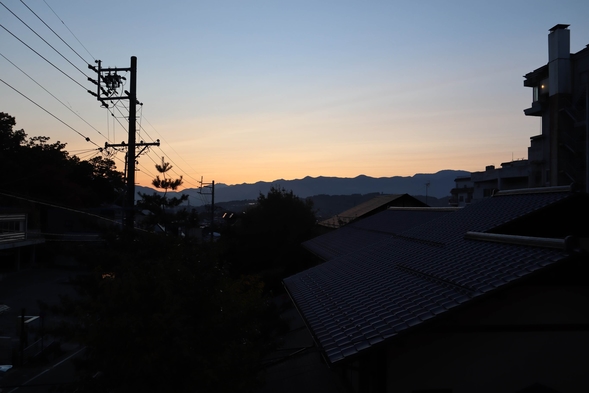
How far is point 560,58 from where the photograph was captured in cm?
4169

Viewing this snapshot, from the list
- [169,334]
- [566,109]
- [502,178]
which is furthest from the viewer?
[502,178]

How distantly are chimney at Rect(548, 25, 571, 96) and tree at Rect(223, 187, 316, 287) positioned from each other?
26222mm

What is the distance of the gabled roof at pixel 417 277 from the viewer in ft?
19.0

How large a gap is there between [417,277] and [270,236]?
2713 cm

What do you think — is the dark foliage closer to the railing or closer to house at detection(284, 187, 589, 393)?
the railing

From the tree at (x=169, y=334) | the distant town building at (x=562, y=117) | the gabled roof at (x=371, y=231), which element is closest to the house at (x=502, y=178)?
the distant town building at (x=562, y=117)

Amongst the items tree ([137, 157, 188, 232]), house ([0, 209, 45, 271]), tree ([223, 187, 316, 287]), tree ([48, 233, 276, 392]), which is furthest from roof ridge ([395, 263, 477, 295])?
house ([0, 209, 45, 271])

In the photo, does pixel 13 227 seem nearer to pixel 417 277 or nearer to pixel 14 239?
pixel 14 239

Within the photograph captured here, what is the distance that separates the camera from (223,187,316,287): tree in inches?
1270

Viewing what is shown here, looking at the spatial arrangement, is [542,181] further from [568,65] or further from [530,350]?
[530,350]

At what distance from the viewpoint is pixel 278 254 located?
33.2 meters

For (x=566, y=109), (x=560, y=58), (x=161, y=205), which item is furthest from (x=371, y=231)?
(x=560, y=58)

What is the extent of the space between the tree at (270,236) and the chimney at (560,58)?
26222 millimetres

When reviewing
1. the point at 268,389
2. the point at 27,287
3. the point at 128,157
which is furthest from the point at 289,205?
the point at 268,389
